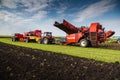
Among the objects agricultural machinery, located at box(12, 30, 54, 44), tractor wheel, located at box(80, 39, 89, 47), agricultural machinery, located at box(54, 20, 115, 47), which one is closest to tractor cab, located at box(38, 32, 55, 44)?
agricultural machinery, located at box(12, 30, 54, 44)

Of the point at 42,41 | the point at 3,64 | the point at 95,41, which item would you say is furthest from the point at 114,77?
the point at 42,41

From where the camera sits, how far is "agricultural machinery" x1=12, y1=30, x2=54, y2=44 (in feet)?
93.7

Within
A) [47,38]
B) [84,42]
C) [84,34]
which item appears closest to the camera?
[84,42]

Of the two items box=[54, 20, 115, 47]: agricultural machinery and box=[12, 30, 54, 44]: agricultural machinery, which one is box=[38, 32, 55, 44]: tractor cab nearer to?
box=[12, 30, 54, 44]: agricultural machinery

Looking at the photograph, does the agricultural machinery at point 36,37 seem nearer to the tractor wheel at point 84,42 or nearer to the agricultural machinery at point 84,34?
the agricultural machinery at point 84,34

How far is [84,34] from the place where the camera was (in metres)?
23.0

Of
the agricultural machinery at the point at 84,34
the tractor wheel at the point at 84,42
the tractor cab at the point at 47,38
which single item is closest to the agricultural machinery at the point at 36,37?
the tractor cab at the point at 47,38

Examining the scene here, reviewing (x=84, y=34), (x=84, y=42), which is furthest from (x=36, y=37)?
(x=84, y=42)

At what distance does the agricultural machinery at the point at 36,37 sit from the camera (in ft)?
93.7

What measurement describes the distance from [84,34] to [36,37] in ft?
34.2

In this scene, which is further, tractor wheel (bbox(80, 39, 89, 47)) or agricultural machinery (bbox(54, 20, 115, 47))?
agricultural machinery (bbox(54, 20, 115, 47))

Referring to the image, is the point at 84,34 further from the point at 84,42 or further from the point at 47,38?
the point at 47,38

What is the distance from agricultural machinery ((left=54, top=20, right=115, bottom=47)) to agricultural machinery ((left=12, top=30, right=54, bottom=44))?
11.4ft

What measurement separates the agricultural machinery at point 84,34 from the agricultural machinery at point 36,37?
11.4 ft
